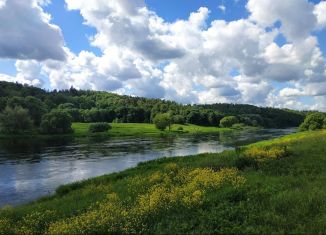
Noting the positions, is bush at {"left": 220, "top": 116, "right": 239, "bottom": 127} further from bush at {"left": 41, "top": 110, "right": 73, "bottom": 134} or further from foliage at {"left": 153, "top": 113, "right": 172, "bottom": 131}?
bush at {"left": 41, "top": 110, "right": 73, "bottom": 134}

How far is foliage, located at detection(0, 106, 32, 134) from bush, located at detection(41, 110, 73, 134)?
14.3ft

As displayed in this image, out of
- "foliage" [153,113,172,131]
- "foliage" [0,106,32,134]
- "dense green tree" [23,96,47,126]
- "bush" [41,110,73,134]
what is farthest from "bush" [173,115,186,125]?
"foliage" [0,106,32,134]

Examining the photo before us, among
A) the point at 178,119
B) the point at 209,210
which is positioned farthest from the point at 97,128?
the point at 209,210

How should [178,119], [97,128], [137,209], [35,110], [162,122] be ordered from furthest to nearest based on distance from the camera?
[178,119] < [162,122] < [35,110] < [97,128] < [137,209]

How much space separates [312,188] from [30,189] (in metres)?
24.0

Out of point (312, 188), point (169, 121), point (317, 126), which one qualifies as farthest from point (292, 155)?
point (169, 121)

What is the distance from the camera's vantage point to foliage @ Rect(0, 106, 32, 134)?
341 ft

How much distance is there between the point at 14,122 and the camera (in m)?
105

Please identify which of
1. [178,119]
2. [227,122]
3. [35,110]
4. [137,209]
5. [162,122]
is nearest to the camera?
[137,209]

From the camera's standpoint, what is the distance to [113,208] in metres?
14.0

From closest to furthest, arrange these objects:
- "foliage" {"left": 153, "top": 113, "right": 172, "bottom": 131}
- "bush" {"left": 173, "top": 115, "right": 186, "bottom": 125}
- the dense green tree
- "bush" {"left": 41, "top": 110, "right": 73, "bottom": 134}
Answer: "bush" {"left": 41, "top": 110, "right": 73, "bottom": 134} < the dense green tree < "foliage" {"left": 153, "top": 113, "right": 172, "bottom": 131} < "bush" {"left": 173, "top": 115, "right": 186, "bottom": 125}

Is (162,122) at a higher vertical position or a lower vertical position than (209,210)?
higher

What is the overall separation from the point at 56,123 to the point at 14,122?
11.3m

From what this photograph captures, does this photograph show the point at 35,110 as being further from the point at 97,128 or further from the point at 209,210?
the point at 209,210
